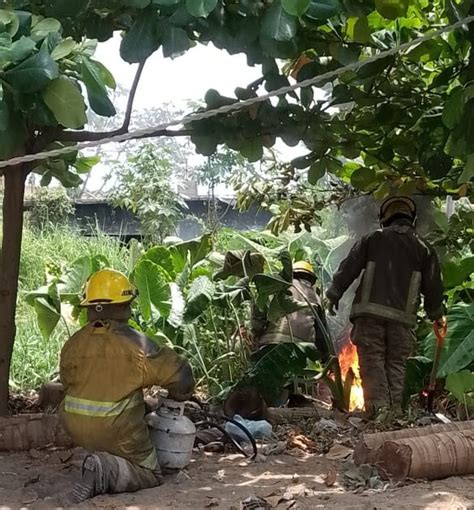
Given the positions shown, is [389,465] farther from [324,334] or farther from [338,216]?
[338,216]

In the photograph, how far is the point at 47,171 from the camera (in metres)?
6.16

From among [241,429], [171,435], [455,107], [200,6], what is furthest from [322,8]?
[241,429]

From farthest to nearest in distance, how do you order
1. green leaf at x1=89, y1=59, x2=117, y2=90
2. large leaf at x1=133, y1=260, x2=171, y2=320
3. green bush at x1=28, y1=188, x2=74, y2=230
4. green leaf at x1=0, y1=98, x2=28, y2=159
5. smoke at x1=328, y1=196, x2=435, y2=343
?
1. green bush at x1=28, y1=188, x2=74, y2=230
2. smoke at x1=328, y1=196, x2=435, y2=343
3. large leaf at x1=133, y1=260, x2=171, y2=320
4. green leaf at x1=89, y1=59, x2=117, y2=90
5. green leaf at x1=0, y1=98, x2=28, y2=159

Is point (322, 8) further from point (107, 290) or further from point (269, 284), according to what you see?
point (269, 284)

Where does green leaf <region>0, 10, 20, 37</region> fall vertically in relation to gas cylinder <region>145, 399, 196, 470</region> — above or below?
above

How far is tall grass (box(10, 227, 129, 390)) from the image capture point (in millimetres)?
8031

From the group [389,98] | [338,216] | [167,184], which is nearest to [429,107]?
[389,98]

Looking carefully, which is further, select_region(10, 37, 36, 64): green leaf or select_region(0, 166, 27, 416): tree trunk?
select_region(0, 166, 27, 416): tree trunk

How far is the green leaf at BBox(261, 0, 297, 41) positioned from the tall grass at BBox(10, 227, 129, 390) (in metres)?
5.53

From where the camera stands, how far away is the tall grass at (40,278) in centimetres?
803

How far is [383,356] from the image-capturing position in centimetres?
643

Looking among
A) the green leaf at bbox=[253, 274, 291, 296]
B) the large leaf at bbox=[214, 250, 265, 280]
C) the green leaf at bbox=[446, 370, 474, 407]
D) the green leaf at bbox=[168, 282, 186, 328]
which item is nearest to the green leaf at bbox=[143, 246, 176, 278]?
the green leaf at bbox=[168, 282, 186, 328]

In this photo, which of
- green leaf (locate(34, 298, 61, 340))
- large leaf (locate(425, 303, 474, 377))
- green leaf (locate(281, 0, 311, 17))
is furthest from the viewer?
green leaf (locate(34, 298, 61, 340))

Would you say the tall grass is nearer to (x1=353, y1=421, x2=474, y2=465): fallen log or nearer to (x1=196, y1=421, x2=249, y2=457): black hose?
(x1=196, y1=421, x2=249, y2=457): black hose
